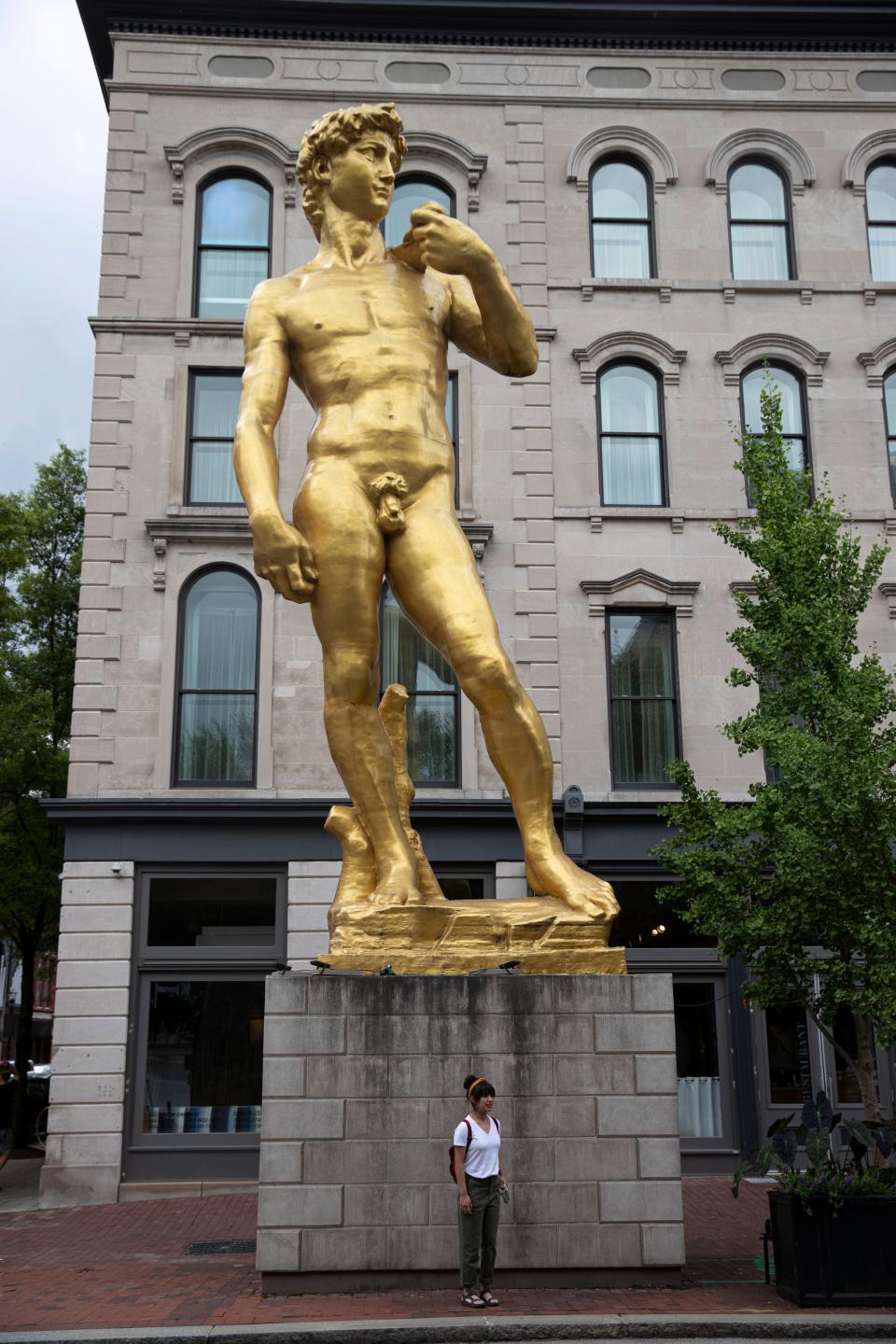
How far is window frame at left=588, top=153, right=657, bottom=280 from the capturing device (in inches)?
776

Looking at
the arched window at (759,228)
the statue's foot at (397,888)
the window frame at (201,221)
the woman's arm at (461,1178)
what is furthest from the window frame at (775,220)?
the woman's arm at (461,1178)

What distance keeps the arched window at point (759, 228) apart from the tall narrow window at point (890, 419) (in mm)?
2211

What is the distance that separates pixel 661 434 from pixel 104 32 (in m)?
10.8

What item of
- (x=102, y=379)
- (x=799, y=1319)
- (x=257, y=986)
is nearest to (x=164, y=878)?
(x=257, y=986)

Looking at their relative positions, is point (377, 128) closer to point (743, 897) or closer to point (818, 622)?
point (818, 622)

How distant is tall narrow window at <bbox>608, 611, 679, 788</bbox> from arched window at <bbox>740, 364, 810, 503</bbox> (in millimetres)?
3249

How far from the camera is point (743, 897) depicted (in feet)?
44.8

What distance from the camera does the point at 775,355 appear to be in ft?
63.0

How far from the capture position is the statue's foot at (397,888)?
774 cm

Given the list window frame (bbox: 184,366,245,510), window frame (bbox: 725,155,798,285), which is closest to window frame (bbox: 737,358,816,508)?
window frame (bbox: 725,155,798,285)

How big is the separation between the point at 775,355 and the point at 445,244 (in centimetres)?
1256

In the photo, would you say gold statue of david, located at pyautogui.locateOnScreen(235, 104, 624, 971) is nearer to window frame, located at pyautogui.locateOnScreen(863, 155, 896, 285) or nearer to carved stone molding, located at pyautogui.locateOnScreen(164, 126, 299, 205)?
carved stone molding, located at pyautogui.locateOnScreen(164, 126, 299, 205)

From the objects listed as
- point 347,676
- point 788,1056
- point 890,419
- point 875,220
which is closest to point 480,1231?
point 347,676

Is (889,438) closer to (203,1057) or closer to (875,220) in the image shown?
(875,220)
